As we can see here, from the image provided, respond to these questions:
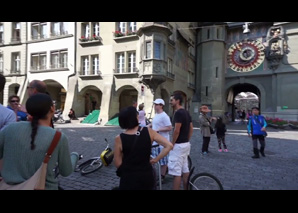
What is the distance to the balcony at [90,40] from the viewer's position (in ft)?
59.8

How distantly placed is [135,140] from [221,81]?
23571 mm

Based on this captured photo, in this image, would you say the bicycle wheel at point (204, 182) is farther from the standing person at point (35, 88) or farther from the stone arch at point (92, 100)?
the stone arch at point (92, 100)

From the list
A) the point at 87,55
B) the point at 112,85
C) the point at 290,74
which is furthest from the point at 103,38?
the point at 290,74

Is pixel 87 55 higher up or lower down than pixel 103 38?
lower down

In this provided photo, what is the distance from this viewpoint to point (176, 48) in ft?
63.7

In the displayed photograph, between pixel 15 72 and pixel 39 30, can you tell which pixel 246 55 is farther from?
pixel 15 72

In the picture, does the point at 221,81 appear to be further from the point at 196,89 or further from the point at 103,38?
the point at 103,38

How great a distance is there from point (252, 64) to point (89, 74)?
18843 mm

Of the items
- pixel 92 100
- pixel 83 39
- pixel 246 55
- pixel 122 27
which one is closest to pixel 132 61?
pixel 122 27

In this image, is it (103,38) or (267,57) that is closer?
(103,38)

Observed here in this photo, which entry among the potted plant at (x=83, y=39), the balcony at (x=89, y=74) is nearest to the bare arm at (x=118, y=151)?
the balcony at (x=89, y=74)

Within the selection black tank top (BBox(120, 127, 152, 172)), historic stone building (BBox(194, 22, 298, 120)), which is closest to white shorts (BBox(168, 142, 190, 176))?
black tank top (BBox(120, 127, 152, 172))
